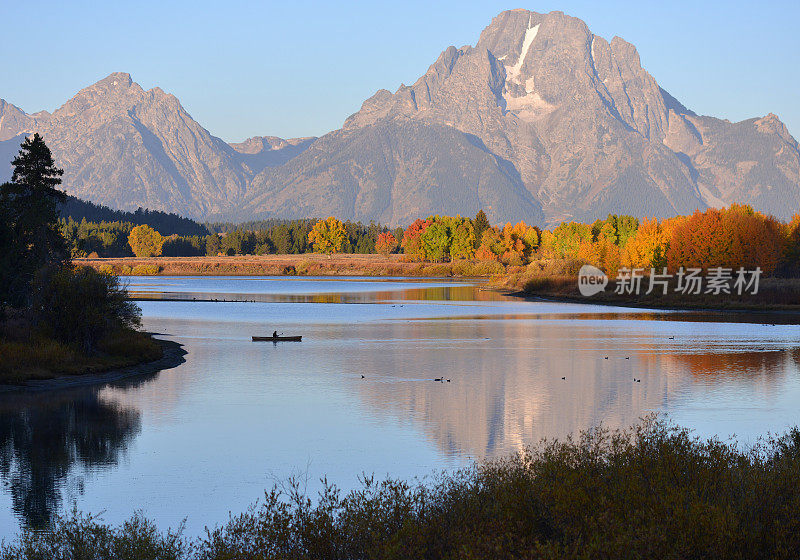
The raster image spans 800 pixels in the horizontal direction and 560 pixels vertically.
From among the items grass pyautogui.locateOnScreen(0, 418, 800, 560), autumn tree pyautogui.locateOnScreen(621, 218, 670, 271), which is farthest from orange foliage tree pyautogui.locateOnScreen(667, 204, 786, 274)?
grass pyautogui.locateOnScreen(0, 418, 800, 560)

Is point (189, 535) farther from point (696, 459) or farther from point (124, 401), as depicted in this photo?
point (124, 401)

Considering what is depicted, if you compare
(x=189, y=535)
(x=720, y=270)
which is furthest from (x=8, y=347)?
(x=720, y=270)

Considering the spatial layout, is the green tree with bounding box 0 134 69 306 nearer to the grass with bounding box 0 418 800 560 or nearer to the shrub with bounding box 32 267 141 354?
the shrub with bounding box 32 267 141 354

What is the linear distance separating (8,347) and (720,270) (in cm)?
9710

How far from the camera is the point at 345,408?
3178cm

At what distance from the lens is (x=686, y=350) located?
53.2 m

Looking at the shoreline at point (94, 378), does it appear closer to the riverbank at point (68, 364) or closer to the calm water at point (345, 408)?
the riverbank at point (68, 364)

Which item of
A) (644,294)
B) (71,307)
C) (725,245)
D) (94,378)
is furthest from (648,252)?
(94,378)

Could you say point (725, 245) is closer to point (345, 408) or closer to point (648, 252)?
Result: point (648, 252)

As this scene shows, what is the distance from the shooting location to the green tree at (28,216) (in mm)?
46469
